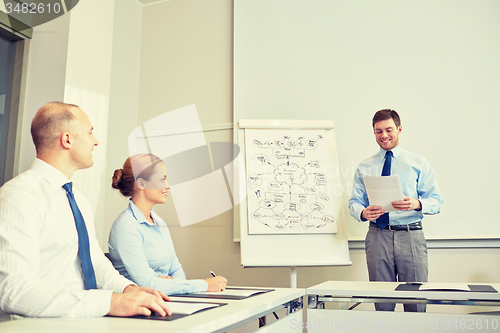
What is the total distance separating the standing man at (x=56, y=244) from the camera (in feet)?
3.16

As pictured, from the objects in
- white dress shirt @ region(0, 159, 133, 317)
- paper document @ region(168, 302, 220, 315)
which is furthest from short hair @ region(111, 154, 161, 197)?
paper document @ region(168, 302, 220, 315)

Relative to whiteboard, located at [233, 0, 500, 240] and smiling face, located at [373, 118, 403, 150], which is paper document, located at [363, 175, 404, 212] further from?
whiteboard, located at [233, 0, 500, 240]

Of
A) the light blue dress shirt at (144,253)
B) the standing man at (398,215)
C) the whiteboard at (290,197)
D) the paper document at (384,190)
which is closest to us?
the light blue dress shirt at (144,253)

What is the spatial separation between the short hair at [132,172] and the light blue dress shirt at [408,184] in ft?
4.68

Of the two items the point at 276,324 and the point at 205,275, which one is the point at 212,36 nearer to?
the point at 205,275

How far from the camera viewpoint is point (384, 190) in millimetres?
2391

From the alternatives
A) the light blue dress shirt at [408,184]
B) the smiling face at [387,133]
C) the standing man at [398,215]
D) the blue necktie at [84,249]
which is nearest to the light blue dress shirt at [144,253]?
the blue necktie at [84,249]

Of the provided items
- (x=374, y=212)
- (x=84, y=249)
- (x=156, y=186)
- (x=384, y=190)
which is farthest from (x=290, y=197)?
(x=84, y=249)

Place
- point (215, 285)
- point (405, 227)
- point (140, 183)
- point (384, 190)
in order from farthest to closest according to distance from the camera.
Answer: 1. point (405, 227)
2. point (384, 190)
3. point (140, 183)
4. point (215, 285)

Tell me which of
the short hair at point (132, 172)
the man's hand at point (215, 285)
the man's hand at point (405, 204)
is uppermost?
the short hair at point (132, 172)

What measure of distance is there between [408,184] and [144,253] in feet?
5.84

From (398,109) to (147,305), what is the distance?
109 inches

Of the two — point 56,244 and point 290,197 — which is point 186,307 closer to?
point 56,244

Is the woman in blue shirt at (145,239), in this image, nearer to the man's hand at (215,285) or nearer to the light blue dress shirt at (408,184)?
the man's hand at (215,285)
